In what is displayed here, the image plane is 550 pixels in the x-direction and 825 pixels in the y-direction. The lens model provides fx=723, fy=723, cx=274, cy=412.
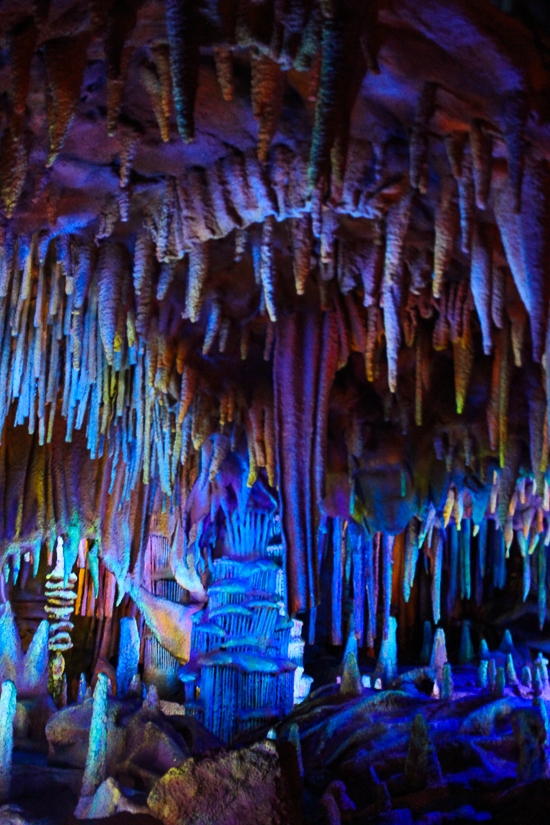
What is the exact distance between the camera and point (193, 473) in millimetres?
8875

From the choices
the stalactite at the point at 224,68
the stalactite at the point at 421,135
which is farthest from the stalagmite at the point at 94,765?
the stalactite at the point at 224,68

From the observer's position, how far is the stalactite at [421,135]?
307 cm

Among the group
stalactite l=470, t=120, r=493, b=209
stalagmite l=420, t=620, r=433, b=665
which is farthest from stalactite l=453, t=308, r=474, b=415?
stalagmite l=420, t=620, r=433, b=665

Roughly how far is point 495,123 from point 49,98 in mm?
1869

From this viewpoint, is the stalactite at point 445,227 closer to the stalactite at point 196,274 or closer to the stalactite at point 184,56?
the stalactite at point 196,274

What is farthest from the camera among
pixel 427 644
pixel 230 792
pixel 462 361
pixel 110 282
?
pixel 427 644

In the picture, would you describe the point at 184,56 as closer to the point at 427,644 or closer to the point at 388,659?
the point at 388,659

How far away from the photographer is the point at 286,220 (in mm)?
4391

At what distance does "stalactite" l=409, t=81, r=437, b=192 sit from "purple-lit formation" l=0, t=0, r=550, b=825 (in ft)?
0.04

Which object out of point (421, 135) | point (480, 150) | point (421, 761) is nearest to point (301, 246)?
point (421, 135)

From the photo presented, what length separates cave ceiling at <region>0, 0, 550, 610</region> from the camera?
2.71 meters

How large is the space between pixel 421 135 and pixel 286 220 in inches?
52.5

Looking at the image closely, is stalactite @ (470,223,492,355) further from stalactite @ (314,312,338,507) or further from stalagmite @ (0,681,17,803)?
stalagmite @ (0,681,17,803)

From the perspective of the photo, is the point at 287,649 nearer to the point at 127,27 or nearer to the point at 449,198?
the point at 449,198
